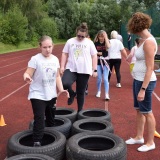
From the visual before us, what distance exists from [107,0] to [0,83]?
3875 centimetres

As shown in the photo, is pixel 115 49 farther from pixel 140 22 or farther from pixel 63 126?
pixel 140 22

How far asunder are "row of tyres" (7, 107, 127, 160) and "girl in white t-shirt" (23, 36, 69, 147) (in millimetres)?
273

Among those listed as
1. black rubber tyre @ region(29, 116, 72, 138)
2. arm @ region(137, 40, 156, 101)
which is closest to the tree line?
black rubber tyre @ region(29, 116, 72, 138)

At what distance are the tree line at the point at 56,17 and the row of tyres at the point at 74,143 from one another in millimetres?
25311

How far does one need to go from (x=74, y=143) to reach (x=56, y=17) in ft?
147

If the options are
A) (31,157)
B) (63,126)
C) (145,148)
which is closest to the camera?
(31,157)

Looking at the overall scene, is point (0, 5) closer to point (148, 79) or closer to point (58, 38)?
point (58, 38)

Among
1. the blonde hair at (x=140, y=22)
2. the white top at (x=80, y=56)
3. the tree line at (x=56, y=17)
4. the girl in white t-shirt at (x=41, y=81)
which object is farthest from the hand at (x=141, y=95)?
the tree line at (x=56, y=17)

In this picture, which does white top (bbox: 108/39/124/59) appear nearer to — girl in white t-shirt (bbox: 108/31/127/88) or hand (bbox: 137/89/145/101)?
girl in white t-shirt (bbox: 108/31/127/88)

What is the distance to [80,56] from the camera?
17.0 ft

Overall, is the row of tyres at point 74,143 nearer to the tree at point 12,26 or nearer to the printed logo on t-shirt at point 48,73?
Answer: the printed logo on t-shirt at point 48,73

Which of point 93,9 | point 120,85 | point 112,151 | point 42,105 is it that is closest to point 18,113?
point 42,105

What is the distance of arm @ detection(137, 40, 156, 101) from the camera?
12.0ft

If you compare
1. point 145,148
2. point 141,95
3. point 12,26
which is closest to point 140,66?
point 141,95
